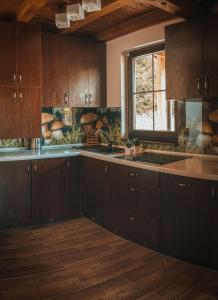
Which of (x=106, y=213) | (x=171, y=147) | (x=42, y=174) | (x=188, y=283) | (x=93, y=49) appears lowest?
(x=188, y=283)

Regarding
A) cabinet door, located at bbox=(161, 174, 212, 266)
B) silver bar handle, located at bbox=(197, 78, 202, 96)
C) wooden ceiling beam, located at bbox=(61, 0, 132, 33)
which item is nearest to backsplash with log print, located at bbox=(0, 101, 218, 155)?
silver bar handle, located at bbox=(197, 78, 202, 96)

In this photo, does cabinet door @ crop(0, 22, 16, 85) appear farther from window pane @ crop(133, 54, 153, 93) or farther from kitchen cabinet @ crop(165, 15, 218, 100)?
kitchen cabinet @ crop(165, 15, 218, 100)

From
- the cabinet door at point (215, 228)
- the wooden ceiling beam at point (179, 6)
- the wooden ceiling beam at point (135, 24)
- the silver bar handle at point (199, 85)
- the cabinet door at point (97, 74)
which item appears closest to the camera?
the cabinet door at point (215, 228)

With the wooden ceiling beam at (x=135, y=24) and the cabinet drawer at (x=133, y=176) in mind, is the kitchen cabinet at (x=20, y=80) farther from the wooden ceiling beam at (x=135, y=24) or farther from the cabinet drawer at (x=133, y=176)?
the cabinet drawer at (x=133, y=176)

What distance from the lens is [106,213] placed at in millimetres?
3660

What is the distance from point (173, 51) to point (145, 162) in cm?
111

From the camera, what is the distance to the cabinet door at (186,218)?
2584mm

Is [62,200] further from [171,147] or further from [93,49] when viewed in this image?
[93,49]

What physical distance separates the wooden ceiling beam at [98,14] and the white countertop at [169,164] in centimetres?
151

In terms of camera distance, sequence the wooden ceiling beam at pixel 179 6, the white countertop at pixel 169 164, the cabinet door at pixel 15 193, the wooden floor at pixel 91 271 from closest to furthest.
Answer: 1. the wooden floor at pixel 91 271
2. the white countertop at pixel 169 164
3. the wooden ceiling beam at pixel 179 6
4. the cabinet door at pixel 15 193

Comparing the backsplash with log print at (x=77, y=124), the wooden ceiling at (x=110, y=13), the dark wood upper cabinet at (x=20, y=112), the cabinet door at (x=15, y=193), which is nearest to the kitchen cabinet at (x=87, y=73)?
the wooden ceiling at (x=110, y=13)

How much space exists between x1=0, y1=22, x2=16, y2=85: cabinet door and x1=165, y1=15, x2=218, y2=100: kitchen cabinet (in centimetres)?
174

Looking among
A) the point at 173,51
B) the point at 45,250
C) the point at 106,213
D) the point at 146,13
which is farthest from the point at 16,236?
the point at 146,13

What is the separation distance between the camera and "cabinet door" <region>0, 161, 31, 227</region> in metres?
3.53
